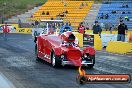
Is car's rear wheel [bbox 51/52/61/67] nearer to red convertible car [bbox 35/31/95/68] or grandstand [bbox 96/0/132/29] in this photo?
red convertible car [bbox 35/31/95/68]

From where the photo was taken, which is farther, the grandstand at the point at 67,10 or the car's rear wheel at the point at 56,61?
the grandstand at the point at 67,10

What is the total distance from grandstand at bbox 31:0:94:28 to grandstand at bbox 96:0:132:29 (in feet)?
9.72

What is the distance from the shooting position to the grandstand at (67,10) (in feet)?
184

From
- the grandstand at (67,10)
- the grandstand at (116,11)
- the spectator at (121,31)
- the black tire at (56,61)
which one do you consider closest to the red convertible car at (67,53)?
the black tire at (56,61)

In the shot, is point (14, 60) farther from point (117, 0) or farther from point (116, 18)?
point (117, 0)

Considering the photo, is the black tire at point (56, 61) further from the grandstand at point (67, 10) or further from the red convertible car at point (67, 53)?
the grandstand at point (67, 10)

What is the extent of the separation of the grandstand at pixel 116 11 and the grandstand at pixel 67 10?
296 centimetres

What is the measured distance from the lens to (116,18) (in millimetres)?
52125

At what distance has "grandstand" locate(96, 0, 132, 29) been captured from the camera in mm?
51531

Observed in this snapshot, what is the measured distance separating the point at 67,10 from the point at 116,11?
8.34 m

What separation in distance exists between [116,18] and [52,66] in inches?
1467

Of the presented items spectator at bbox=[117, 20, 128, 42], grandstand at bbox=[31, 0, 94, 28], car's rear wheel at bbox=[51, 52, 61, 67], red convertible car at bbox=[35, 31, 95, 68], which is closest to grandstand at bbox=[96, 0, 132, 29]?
grandstand at bbox=[31, 0, 94, 28]

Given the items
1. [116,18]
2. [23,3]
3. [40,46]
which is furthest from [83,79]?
[23,3]

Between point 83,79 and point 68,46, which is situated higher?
point 83,79
